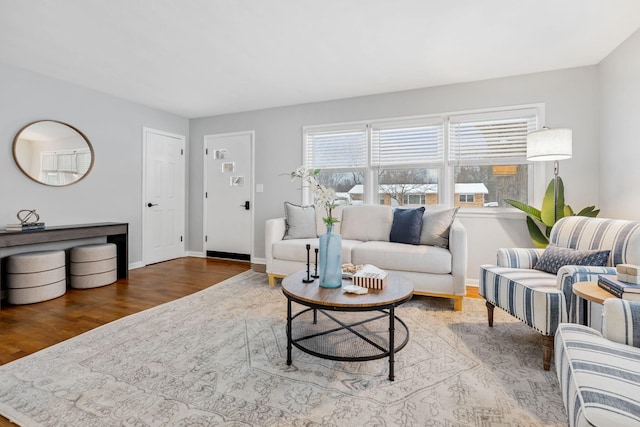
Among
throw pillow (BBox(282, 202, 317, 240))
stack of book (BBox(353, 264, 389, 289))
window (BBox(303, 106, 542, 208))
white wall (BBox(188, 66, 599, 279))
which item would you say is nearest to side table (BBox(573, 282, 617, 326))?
stack of book (BBox(353, 264, 389, 289))

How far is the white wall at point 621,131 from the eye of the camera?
103 inches

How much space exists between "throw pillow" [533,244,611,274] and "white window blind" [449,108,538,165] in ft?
4.71

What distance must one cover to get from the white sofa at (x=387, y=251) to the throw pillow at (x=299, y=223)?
0.20ft

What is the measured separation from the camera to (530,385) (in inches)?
66.2

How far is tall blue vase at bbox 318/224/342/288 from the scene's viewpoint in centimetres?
199

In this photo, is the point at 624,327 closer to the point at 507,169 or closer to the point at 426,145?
the point at 507,169

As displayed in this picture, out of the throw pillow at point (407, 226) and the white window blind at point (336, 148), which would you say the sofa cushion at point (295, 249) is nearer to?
the throw pillow at point (407, 226)

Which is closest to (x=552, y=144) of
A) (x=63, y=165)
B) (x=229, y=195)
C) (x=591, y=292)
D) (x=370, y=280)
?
(x=591, y=292)

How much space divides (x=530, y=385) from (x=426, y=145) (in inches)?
113

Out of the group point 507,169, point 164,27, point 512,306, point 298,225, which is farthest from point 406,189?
point 164,27

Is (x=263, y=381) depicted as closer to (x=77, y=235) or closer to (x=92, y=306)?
(x=92, y=306)

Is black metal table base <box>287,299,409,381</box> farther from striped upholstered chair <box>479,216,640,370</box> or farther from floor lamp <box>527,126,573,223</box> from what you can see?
floor lamp <box>527,126,573,223</box>

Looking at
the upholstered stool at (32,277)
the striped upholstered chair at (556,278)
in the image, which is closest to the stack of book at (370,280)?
the striped upholstered chair at (556,278)

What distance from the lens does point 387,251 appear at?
10.2 feet
